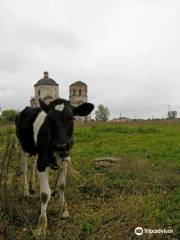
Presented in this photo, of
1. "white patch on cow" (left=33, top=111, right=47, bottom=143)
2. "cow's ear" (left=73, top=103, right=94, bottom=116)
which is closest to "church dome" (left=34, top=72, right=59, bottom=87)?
"white patch on cow" (left=33, top=111, right=47, bottom=143)

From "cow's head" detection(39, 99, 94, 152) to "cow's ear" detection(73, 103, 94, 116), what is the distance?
20 centimetres

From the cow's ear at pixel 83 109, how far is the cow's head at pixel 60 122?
0.20m

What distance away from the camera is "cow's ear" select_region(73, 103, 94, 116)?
6003mm

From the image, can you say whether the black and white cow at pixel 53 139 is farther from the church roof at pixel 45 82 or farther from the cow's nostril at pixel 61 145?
the church roof at pixel 45 82

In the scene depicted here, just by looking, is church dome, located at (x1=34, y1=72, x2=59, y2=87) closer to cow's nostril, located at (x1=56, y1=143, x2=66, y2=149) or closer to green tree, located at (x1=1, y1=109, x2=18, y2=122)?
green tree, located at (x1=1, y1=109, x2=18, y2=122)

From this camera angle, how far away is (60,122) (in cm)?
545

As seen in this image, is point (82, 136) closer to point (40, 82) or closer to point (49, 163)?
point (49, 163)

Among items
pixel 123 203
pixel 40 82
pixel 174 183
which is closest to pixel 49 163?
pixel 123 203

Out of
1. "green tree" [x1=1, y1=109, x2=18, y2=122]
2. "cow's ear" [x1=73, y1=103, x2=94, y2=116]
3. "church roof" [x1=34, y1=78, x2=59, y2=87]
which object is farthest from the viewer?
"church roof" [x1=34, y1=78, x2=59, y2=87]

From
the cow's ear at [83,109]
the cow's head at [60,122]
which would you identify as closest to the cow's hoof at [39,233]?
the cow's head at [60,122]

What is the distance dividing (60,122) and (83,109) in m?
0.75

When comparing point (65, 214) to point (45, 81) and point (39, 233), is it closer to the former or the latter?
point (39, 233)

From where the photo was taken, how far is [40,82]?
7338 cm

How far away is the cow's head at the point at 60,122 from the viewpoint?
5297 millimetres
